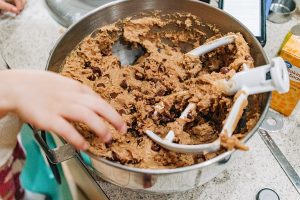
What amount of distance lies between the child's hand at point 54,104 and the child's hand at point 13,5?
47cm

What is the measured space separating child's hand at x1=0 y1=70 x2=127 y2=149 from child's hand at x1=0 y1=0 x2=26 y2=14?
1.56ft

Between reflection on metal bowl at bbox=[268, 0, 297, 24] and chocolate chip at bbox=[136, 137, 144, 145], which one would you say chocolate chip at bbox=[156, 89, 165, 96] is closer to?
chocolate chip at bbox=[136, 137, 144, 145]

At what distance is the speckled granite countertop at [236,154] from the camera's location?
28.1 inches

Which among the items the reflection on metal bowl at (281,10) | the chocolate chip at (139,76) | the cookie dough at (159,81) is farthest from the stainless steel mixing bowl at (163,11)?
the reflection on metal bowl at (281,10)

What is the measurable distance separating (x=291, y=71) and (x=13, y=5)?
0.78 metres

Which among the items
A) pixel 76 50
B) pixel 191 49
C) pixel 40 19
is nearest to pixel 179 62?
pixel 191 49

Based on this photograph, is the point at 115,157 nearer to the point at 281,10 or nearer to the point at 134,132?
the point at 134,132

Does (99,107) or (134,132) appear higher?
(99,107)

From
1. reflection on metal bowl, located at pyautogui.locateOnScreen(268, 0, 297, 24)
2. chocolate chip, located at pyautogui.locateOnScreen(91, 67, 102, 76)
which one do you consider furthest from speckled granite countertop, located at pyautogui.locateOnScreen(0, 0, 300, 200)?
chocolate chip, located at pyautogui.locateOnScreen(91, 67, 102, 76)

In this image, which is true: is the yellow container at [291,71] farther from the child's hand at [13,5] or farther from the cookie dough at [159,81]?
the child's hand at [13,5]

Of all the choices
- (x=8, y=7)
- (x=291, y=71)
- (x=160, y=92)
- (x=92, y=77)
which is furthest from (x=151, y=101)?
(x=8, y=7)

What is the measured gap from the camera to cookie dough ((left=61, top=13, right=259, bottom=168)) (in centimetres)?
63

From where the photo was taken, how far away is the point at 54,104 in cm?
55

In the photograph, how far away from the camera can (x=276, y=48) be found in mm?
944
